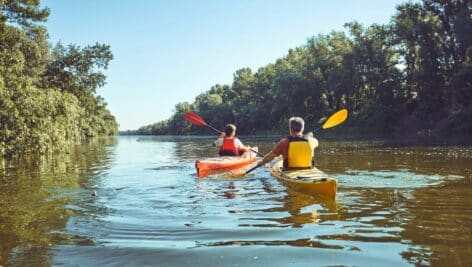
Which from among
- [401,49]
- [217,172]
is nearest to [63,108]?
[217,172]

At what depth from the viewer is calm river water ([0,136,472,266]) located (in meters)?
4.36

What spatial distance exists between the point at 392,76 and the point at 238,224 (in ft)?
154

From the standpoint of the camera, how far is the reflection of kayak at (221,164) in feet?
38.8

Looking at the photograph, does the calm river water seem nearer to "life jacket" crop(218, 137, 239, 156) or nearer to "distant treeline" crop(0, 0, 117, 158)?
"life jacket" crop(218, 137, 239, 156)

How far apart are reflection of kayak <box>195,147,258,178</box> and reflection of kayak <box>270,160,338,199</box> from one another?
246cm

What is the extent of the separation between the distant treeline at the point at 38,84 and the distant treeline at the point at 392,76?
28.1m

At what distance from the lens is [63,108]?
22.4 m

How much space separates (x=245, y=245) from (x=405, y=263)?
1607 mm

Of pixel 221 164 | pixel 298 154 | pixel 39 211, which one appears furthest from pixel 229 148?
pixel 39 211

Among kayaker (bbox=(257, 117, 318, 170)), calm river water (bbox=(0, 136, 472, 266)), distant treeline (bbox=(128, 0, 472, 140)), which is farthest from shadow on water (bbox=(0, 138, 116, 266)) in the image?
distant treeline (bbox=(128, 0, 472, 140))

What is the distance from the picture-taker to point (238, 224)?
593cm

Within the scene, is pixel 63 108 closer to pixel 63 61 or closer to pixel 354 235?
pixel 63 61

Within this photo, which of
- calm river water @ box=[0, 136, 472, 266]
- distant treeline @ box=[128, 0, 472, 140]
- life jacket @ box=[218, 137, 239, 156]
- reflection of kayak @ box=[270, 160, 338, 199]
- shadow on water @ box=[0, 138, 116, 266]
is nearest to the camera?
calm river water @ box=[0, 136, 472, 266]

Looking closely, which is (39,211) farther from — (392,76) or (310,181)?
(392,76)
